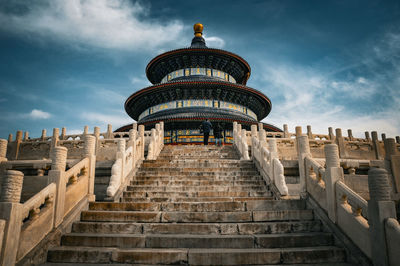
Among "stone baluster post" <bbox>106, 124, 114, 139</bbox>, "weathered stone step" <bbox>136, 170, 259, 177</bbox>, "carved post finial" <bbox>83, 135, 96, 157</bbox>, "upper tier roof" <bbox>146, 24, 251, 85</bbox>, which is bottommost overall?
"weathered stone step" <bbox>136, 170, 259, 177</bbox>

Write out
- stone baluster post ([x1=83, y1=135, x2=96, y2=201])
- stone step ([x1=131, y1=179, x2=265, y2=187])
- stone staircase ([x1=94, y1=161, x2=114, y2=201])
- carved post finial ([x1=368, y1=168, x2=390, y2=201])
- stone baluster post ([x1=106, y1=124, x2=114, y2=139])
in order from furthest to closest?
stone baluster post ([x1=106, y1=124, x2=114, y2=139]) < stone staircase ([x1=94, y1=161, x2=114, y2=201]) < stone step ([x1=131, y1=179, x2=265, y2=187]) < stone baluster post ([x1=83, y1=135, x2=96, y2=201]) < carved post finial ([x1=368, y1=168, x2=390, y2=201])

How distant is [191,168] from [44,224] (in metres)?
5.83

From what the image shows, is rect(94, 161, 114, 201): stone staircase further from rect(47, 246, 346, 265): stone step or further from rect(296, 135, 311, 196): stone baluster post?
rect(296, 135, 311, 196): stone baluster post

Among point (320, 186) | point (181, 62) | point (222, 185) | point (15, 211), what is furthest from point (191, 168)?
point (181, 62)

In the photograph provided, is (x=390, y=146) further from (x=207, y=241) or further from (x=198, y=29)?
(x=198, y=29)

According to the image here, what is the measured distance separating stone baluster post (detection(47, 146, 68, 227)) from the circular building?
18.3 m

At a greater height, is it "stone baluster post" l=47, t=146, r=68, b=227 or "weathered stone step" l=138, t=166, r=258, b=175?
"weathered stone step" l=138, t=166, r=258, b=175

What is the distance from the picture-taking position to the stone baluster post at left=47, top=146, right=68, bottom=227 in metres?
5.96

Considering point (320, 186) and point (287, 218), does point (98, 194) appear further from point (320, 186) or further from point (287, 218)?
point (320, 186)

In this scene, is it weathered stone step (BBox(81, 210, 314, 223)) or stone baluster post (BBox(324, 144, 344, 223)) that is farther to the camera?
weathered stone step (BBox(81, 210, 314, 223))

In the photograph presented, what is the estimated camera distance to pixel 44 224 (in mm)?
5492

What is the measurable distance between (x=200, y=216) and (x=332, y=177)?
3.07m

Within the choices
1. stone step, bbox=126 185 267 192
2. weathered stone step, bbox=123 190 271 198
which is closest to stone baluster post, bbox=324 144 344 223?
weathered stone step, bbox=123 190 271 198

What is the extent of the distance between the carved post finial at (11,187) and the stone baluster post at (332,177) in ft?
20.0
